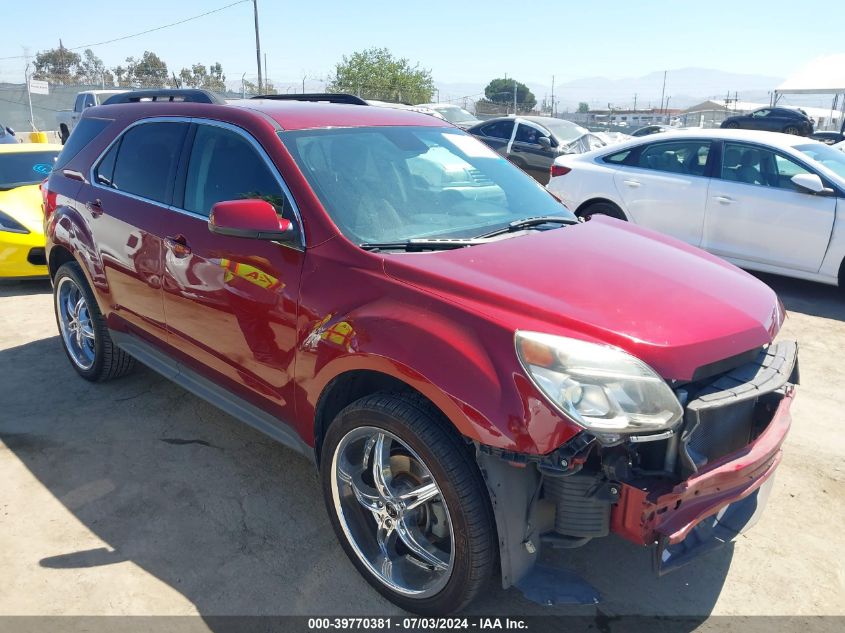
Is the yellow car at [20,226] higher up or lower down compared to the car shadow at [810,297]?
higher up

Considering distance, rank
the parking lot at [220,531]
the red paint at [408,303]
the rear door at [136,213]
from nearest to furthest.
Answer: the red paint at [408,303], the parking lot at [220,531], the rear door at [136,213]

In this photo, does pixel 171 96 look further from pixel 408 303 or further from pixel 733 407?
pixel 733 407

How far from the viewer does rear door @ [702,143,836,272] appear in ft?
21.0

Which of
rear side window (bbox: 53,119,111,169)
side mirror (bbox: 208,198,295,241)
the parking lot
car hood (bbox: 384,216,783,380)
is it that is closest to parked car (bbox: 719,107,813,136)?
the parking lot

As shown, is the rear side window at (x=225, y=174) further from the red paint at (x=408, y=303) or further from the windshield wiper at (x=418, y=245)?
the windshield wiper at (x=418, y=245)

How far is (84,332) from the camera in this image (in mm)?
4719

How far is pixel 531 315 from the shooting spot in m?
2.31

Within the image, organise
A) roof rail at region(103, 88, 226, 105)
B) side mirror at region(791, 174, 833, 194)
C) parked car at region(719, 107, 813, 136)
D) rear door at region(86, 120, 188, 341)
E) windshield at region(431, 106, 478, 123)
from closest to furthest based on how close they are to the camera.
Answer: rear door at region(86, 120, 188, 341), roof rail at region(103, 88, 226, 105), side mirror at region(791, 174, 833, 194), windshield at region(431, 106, 478, 123), parked car at region(719, 107, 813, 136)

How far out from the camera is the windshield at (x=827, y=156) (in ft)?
21.8

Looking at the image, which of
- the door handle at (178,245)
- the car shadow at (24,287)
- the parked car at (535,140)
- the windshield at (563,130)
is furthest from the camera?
the windshield at (563,130)

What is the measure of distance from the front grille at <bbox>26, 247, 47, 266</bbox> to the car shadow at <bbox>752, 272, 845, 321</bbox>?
24.1 feet

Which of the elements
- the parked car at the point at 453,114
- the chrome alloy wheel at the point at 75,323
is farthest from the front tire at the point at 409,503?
the parked car at the point at 453,114

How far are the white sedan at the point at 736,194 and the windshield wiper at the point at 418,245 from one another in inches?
192

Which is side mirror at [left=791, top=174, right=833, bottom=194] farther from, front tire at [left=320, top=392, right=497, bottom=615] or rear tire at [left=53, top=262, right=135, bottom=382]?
rear tire at [left=53, top=262, right=135, bottom=382]
